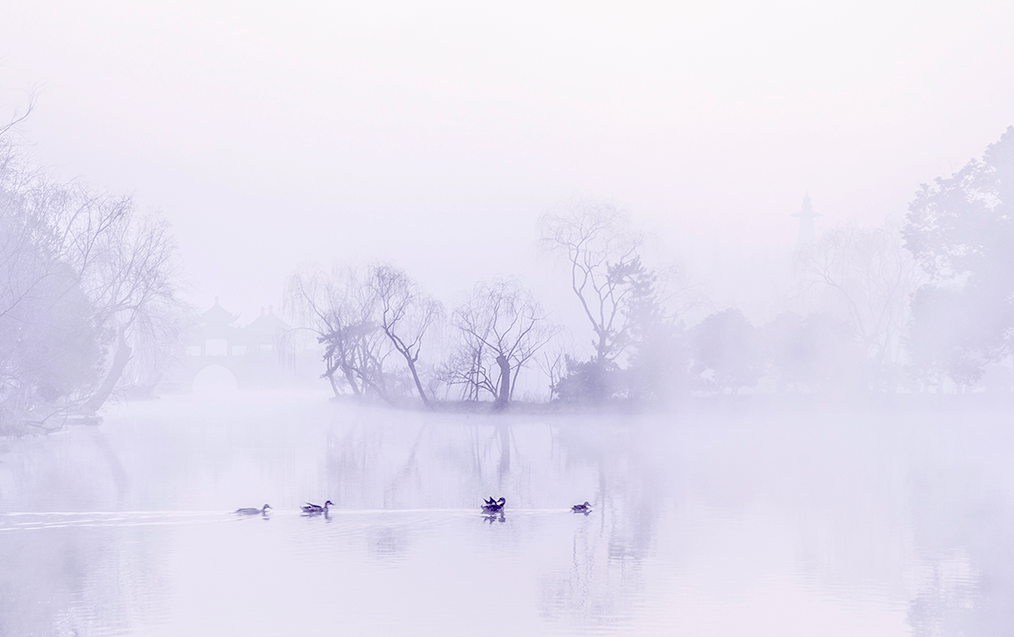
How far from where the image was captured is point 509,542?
504 inches

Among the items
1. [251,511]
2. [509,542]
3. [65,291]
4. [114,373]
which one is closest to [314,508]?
[251,511]

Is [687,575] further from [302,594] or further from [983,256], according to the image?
[983,256]

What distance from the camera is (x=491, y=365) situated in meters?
45.1

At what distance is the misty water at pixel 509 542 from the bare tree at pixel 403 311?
20.9m

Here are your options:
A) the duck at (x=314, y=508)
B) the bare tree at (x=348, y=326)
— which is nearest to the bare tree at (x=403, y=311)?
the bare tree at (x=348, y=326)

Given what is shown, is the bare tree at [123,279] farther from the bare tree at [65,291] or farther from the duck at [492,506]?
the duck at [492,506]

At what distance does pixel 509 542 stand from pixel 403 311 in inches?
1428

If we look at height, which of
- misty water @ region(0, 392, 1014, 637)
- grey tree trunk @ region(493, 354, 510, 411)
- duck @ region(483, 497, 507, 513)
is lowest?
misty water @ region(0, 392, 1014, 637)

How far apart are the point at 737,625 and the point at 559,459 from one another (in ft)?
50.1

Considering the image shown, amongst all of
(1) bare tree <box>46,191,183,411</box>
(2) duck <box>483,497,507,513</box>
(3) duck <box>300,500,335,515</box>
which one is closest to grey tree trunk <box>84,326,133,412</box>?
(1) bare tree <box>46,191,183,411</box>

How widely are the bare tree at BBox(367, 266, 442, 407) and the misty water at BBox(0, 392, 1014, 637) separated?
68.6ft

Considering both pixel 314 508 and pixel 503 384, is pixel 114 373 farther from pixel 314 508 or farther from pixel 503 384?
pixel 314 508

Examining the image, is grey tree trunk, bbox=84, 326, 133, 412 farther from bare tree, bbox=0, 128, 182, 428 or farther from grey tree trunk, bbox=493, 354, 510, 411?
grey tree trunk, bbox=493, 354, 510, 411

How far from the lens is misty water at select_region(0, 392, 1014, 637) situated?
30.2 feet
